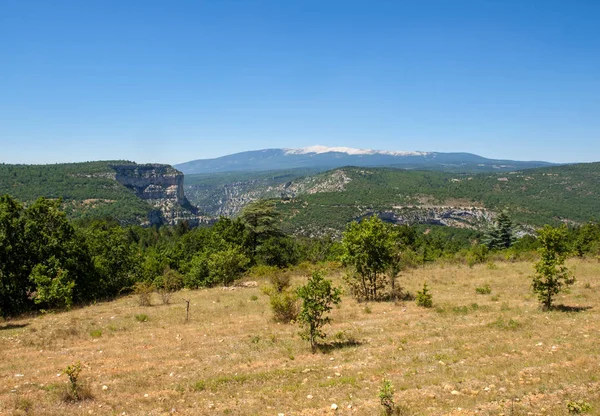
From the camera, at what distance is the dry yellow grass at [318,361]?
29.3ft

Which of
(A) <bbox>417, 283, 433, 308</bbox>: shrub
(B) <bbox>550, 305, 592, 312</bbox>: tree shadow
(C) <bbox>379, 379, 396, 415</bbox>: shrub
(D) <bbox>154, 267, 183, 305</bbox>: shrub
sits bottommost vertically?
(D) <bbox>154, 267, 183, 305</bbox>: shrub

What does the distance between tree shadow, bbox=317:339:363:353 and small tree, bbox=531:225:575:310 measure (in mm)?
9281

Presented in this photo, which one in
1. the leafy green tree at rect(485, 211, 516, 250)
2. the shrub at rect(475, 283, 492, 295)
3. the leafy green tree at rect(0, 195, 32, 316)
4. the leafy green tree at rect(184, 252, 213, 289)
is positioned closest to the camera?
the shrub at rect(475, 283, 492, 295)

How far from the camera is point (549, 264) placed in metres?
17.0

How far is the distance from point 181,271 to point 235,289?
15723 mm

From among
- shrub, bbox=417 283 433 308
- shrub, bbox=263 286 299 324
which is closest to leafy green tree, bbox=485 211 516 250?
shrub, bbox=417 283 433 308

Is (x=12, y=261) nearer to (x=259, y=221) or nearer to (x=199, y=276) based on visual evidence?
(x=199, y=276)

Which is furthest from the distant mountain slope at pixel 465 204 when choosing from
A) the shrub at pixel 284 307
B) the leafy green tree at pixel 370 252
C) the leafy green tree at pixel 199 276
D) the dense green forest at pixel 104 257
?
the shrub at pixel 284 307

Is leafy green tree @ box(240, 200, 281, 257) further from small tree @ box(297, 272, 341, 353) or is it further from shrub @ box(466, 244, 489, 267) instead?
small tree @ box(297, 272, 341, 353)

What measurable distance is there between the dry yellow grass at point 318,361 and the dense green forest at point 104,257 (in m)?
4.53

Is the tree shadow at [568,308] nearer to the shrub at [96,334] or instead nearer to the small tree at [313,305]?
the small tree at [313,305]

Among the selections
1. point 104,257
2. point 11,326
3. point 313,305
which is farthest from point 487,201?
point 11,326

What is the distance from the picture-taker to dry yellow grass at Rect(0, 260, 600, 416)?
894 centimetres

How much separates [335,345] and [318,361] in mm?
1851
